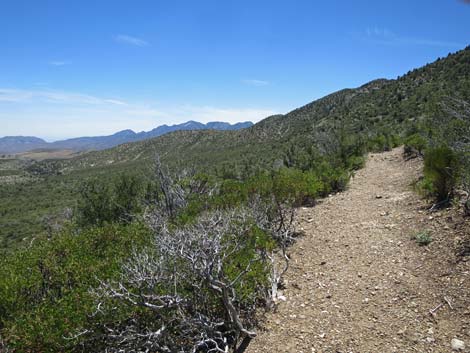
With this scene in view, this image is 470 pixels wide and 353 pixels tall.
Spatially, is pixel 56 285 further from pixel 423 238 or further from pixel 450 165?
pixel 450 165

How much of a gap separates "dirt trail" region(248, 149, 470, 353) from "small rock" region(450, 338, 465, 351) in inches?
3.5

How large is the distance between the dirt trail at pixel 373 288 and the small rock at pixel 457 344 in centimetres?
9

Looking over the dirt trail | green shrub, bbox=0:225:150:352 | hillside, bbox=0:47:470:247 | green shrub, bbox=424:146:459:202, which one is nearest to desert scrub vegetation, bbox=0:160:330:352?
green shrub, bbox=0:225:150:352

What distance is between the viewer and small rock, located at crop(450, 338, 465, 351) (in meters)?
4.48

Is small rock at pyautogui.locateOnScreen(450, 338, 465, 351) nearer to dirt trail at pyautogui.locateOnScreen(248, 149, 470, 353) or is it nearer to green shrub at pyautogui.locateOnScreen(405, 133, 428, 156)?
dirt trail at pyautogui.locateOnScreen(248, 149, 470, 353)

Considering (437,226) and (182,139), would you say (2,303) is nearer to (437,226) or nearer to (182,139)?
(437,226)

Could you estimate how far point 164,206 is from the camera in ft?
49.8

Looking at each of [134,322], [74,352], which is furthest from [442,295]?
[74,352]

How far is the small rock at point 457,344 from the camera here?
4.48 meters

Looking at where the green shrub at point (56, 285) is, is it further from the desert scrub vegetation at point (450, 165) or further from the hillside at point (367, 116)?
the desert scrub vegetation at point (450, 165)

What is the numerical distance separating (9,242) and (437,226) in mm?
42782

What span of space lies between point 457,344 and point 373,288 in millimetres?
1860

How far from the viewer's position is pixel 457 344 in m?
4.54

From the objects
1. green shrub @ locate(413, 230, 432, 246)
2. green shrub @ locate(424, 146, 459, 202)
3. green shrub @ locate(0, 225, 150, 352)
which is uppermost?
green shrub @ locate(424, 146, 459, 202)
